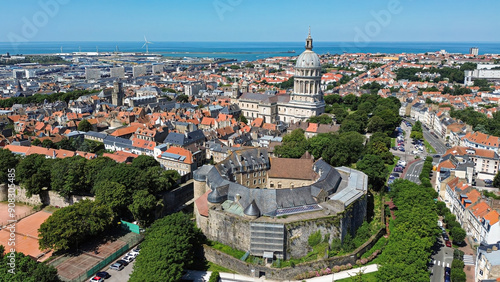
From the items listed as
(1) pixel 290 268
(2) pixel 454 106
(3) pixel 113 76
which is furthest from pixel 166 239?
(3) pixel 113 76

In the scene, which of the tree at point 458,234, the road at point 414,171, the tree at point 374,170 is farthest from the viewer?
the road at point 414,171

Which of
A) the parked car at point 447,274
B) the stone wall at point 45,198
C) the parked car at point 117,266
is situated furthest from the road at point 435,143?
the stone wall at point 45,198

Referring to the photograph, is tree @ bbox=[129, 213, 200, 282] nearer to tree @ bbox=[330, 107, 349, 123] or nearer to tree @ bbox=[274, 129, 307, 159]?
tree @ bbox=[274, 129, 307, 159]

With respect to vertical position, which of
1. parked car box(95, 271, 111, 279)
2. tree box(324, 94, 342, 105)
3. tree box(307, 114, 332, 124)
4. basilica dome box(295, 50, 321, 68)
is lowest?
parked car box(95, 271, 111, 279)

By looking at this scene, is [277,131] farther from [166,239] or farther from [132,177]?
[166,239]

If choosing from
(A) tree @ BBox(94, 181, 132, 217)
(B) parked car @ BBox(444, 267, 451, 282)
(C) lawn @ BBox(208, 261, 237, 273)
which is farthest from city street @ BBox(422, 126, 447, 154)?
(A) tree @ BBox(94, 181, 132, 217)

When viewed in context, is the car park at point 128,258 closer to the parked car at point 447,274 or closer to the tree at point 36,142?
the parked car at point 447,274

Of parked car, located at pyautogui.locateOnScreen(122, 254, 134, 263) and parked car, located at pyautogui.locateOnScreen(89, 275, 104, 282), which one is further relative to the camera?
parked car, located at pyautogui.locateOnScreen(122, 254, 134, 263)

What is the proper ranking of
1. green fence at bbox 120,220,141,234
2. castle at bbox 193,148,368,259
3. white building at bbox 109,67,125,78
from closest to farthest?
castle at bbox 193,148,368,259 → green fence at bbox 120,220,141,234 → white building at bbox 109,67,125,78
